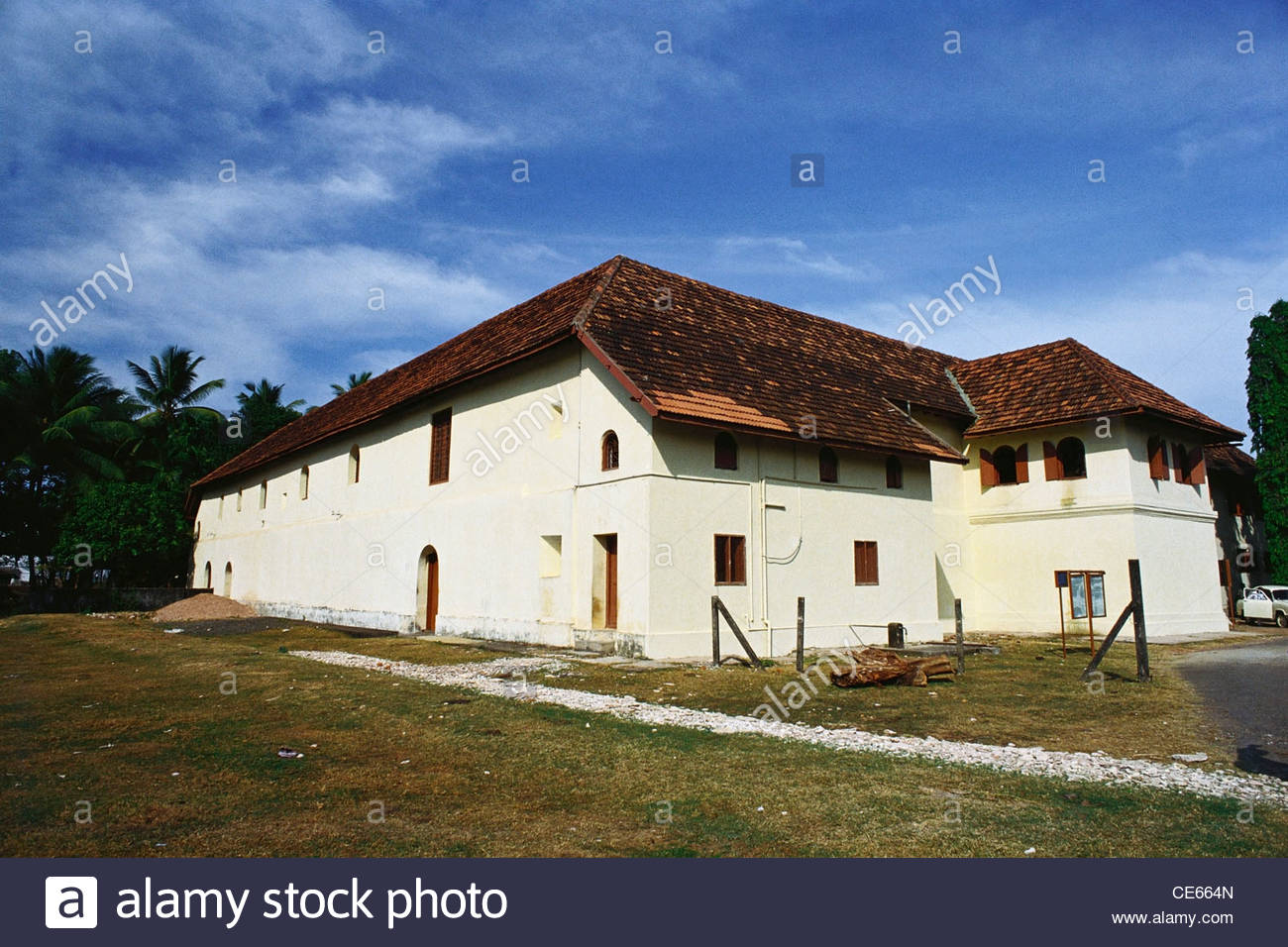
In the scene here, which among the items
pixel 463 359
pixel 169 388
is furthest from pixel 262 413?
pixel 463 359

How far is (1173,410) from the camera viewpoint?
22922mm

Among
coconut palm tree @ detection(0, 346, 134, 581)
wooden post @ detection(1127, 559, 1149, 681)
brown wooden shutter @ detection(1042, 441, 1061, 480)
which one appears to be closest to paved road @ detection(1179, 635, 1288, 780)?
wooden post @ detection(1127, 559, 1149, 681)

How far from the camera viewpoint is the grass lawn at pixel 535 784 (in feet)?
16.1

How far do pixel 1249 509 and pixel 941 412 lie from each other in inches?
680

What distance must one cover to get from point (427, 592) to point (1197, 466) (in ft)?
73.4

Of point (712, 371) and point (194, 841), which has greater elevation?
point (712, 371)

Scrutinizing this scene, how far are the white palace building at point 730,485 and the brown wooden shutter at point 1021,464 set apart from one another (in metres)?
0.06

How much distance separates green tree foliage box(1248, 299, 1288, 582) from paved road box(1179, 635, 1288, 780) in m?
12.3

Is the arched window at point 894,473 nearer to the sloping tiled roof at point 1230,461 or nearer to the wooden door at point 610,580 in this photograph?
the wooden door at point 610,580

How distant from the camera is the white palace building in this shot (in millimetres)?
15805

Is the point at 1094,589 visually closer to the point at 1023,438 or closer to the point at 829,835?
the point at 1023,438

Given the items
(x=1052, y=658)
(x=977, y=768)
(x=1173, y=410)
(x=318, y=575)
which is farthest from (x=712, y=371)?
(x=318, y=575)

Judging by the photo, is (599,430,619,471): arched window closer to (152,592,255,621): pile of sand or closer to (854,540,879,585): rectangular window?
(854,540,879,585): rectangular window

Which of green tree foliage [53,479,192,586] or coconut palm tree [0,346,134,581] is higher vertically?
coconut palm tree [0,346,134,581]
